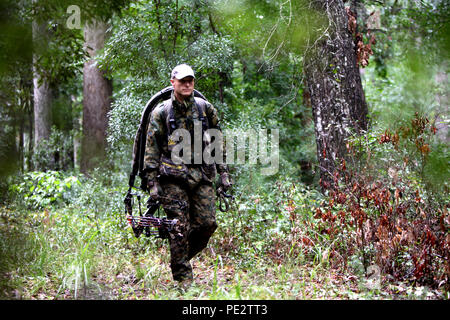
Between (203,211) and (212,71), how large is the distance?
13.6 feet

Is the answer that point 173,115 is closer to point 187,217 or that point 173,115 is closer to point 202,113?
point 202,113

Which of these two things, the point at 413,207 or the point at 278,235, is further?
the point at 278,235

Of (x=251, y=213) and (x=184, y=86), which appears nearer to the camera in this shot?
(x=184, y=86)

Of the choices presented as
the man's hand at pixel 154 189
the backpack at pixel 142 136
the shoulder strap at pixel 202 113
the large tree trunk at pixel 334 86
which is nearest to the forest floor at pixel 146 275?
the man's hand at pixel 154 189

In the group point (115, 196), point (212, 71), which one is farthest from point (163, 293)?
point (212, 71)

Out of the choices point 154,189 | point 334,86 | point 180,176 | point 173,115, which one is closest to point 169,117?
point 173,115

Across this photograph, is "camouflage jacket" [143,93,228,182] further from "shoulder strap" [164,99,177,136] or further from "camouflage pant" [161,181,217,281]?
"camouflage pant" [161,181,217,281]

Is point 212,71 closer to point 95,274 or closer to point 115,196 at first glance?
point 115,196

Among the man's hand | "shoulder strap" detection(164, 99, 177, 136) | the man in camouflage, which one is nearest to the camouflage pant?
the man in camouflage

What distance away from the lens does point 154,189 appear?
198 inches

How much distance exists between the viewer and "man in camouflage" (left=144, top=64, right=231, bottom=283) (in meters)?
5.11

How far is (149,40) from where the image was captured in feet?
27.5

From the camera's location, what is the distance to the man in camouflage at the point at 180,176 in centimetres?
511

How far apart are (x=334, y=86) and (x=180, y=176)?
3634 millimetres
